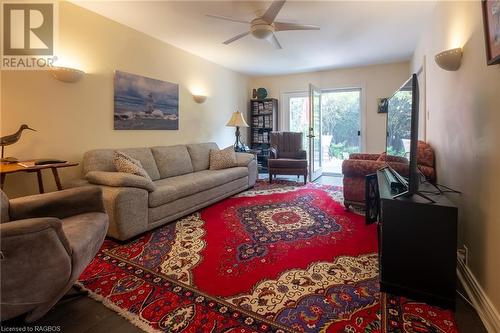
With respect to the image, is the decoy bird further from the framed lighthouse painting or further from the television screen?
the television screen

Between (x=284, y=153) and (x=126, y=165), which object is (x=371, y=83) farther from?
(x=126, y=165)

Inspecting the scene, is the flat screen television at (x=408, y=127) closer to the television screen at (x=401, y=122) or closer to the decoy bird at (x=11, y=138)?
the television screen at (x=401, y=122)

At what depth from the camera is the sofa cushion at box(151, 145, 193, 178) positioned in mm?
3533

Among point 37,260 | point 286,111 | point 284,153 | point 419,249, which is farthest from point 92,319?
point 286,111

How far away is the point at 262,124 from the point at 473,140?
491 cm

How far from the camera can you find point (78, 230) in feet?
4.86

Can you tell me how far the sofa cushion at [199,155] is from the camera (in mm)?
4111

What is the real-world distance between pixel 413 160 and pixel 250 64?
4.32 m

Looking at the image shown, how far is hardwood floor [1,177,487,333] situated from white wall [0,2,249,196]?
Result: 162cm

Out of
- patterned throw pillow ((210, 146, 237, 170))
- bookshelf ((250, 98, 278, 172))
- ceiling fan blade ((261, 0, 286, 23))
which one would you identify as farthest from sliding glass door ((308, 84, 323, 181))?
ceiling fan blade ((261, 0, 286, 23))

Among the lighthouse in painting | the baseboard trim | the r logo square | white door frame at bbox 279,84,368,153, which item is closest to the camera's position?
the baseboard trim

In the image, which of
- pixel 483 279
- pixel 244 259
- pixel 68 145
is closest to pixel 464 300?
pixel 483 279

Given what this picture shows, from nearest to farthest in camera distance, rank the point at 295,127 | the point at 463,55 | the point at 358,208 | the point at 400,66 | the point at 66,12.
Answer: the point at 463,55
the point at 66,12
the point at 358,208
the point at 400,66
the point at 295,127

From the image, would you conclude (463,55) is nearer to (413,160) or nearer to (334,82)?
(413,160)
